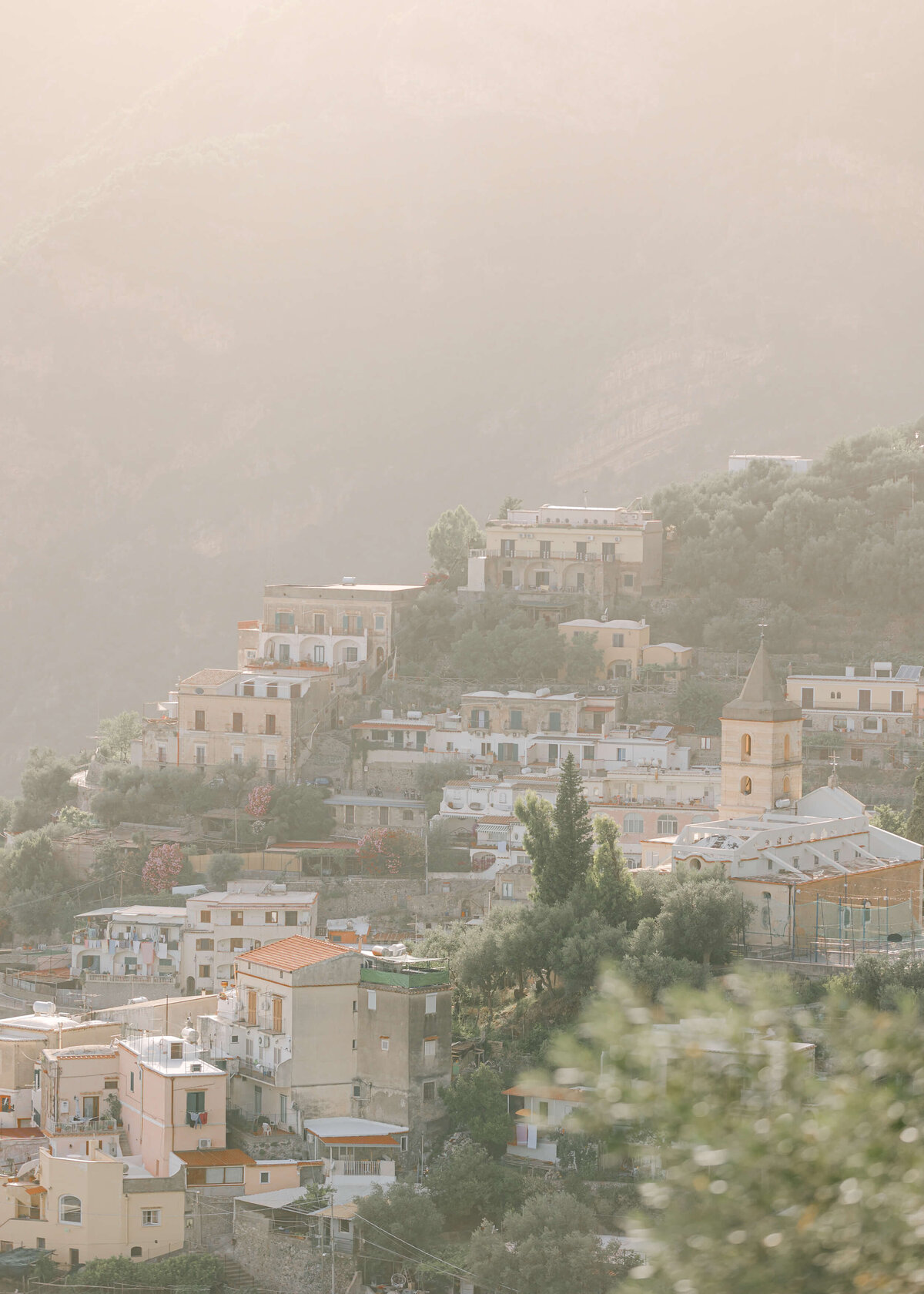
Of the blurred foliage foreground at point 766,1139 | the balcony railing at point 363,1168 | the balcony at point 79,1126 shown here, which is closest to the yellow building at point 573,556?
the balcony at point 79,1126

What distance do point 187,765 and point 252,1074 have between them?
1890 centimetres

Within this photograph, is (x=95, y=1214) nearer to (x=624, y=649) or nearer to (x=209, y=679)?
(x=209, y=679)

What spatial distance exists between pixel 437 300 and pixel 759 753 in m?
90.7

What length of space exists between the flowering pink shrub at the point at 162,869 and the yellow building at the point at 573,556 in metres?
12.1

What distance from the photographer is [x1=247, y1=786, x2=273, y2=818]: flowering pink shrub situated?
49.5 meters

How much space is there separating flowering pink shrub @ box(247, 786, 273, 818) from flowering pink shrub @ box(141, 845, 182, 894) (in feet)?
6.07

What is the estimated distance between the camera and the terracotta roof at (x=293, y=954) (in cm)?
3400

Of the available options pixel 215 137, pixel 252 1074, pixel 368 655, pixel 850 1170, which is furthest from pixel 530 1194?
pixel 215 137

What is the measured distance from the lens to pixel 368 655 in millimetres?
54875

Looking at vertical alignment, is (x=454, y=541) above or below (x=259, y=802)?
above

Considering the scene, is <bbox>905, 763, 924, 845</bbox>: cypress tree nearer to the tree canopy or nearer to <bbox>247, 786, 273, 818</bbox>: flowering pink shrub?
<bbox>247, 786, 273, 818</bbox>: flowering pink shrub

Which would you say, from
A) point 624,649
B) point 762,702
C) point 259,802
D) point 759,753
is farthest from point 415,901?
point 762,702

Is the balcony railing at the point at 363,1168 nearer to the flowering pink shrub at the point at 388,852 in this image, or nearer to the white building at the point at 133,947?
the white building at the point at 133,947

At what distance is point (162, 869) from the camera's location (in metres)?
48.3
